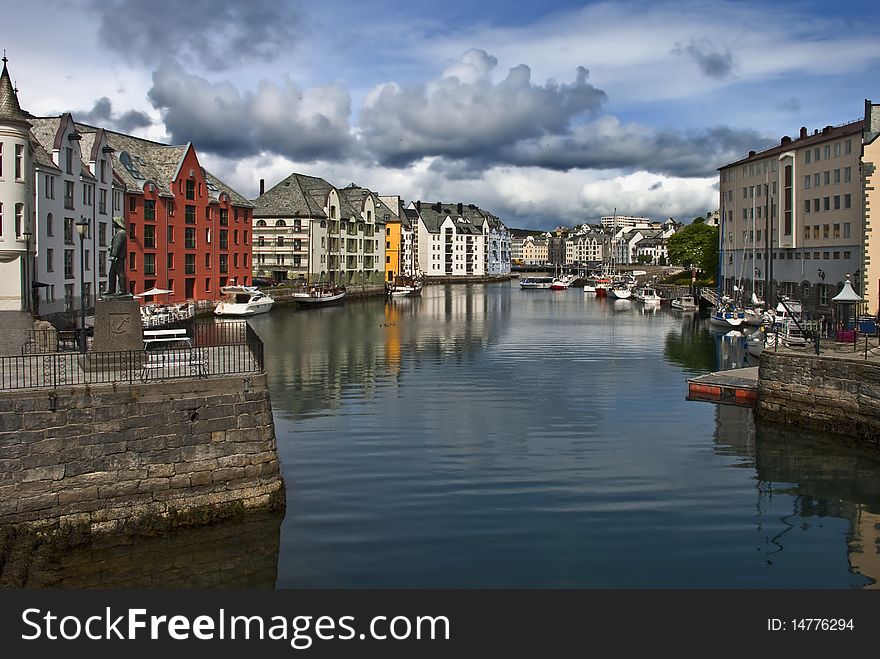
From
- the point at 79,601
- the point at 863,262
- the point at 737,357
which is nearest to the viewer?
the point at 79,601

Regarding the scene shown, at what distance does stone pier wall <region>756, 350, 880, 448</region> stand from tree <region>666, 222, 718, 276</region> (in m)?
97.0

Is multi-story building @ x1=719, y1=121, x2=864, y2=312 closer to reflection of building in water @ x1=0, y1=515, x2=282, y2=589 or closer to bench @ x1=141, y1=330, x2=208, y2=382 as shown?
bench @ x1=141, y1=330, x2=208, y2=382

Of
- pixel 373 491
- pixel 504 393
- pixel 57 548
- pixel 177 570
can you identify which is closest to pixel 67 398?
pixel 57 548

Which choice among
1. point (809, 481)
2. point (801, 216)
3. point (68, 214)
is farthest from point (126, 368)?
point (801, 216)

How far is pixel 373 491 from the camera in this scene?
74.5 feet

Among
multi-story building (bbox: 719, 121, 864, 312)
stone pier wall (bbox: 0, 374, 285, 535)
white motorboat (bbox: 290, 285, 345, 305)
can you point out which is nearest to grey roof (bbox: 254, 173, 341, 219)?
white motorboat (bbox: 290, 285, 345, 305)

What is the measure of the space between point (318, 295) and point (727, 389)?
71.6 m

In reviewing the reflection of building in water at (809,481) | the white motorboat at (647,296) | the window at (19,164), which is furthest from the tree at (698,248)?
the window at (19,164)

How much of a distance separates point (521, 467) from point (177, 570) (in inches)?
449

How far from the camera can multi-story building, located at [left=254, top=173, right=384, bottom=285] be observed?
11819 centimetres

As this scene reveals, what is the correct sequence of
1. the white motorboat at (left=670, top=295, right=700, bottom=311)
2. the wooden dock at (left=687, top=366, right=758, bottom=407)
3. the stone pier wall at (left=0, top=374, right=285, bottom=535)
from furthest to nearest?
the white motorboat at (left=670, top=295, right=700, bottom=311), the wooden dock at (left=687, top=366, right=758, bottom=407), the stone pier wall at (left=0, top=374, right=285, bottom=535)

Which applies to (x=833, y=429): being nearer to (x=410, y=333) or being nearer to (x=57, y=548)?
(x=57, y=548)

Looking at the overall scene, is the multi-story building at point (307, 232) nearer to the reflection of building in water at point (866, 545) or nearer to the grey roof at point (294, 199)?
the grey roof at point (294, 199)

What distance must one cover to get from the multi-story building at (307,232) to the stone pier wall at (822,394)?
9124 centimetres
